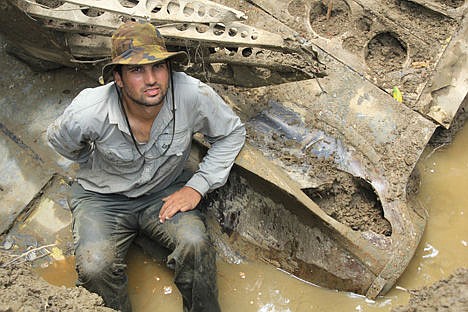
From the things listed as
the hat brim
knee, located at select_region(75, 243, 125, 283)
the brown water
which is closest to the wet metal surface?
the brown water

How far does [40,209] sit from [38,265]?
1.30 ft

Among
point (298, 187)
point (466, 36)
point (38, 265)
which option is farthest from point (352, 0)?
point (38, 265)

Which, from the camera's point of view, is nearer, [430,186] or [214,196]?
[214,196]

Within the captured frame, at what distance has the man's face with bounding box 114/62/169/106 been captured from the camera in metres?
3.25

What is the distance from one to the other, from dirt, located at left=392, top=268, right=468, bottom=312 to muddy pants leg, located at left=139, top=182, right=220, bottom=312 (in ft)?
3.94

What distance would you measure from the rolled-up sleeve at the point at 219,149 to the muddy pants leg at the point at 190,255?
0.18 metres

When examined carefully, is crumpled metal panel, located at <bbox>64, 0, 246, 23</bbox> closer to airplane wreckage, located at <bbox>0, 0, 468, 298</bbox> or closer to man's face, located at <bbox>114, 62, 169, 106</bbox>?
airplane wreckage, located at <bbox>0, 0, 468, 298</bbox>

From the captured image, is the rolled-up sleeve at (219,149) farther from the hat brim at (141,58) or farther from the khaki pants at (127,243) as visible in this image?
the hat brim at (141,58)

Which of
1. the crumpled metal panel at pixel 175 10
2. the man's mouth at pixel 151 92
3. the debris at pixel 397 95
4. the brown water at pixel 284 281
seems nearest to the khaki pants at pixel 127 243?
the brown water at pixel 284 281

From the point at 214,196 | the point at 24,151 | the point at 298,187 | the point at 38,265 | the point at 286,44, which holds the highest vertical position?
the point at 286,44

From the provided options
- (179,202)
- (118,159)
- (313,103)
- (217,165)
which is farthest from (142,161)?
(313,103)

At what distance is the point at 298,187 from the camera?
152 inches

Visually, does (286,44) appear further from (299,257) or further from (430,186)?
(430,186)

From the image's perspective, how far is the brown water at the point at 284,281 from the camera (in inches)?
152
